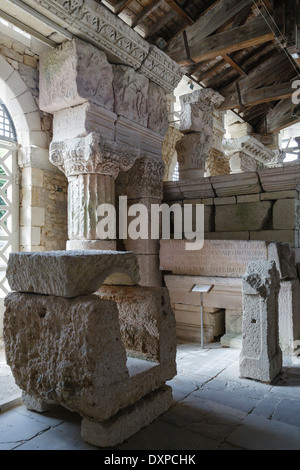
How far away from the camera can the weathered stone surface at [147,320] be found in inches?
97.0

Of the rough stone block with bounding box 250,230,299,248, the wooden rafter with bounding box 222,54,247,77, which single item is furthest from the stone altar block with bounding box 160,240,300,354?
the wooden rafter with bounding box 222,54,247,77

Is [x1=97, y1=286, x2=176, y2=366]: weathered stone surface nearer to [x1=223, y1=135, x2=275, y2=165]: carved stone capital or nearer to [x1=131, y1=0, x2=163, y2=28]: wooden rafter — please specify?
[x1=131, y1=0, x2=163, y2=28]: wooden rafter

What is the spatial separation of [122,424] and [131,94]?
14.0 ft

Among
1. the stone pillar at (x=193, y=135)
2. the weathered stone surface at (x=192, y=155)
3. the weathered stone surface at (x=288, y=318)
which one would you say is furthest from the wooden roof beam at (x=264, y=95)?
the weathered stone surface at (x=288, y=318)

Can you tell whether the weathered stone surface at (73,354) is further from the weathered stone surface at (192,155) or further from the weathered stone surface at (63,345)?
the weathered stone surface at (192,155)

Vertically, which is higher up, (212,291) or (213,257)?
(213,257)

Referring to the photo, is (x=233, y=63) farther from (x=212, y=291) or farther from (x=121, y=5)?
(x=212, y=291)

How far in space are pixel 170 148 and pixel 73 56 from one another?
5377mm

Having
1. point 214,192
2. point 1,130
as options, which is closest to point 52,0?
point 1,130

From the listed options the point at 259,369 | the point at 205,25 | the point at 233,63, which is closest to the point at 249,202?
the point at 259,369

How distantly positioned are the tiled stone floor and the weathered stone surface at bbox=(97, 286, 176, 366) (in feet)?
1.45

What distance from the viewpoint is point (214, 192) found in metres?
5.39

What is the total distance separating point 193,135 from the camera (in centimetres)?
676

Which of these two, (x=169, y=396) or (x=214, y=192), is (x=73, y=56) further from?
(x=169, y=396)
